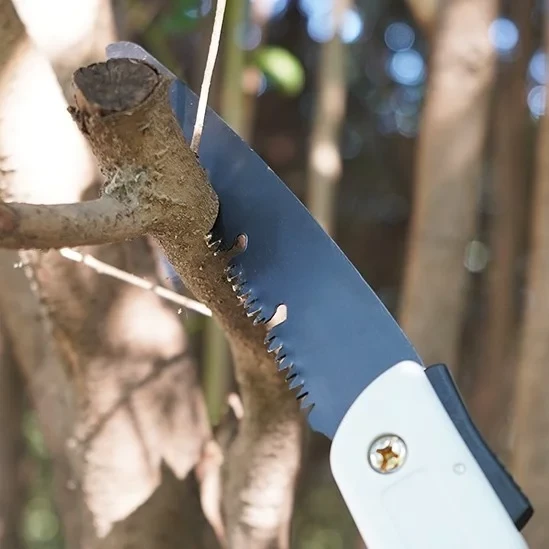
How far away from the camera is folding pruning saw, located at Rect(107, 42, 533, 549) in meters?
0.40

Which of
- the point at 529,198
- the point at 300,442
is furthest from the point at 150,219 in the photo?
the point at 529,198

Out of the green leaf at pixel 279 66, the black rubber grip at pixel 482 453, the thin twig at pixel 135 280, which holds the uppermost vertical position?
the green leaf at pixel 279 66

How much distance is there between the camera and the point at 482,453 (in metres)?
0.40

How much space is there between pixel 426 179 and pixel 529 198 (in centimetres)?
47

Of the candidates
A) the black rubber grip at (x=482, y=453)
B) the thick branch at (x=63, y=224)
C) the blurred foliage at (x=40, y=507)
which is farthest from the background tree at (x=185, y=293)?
the blurred foliage at (x=40, y=507)

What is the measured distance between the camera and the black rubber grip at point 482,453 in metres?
0.39

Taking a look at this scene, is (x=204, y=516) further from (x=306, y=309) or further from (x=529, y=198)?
(x=529, y=198)

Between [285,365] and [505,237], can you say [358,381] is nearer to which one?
[285,365]

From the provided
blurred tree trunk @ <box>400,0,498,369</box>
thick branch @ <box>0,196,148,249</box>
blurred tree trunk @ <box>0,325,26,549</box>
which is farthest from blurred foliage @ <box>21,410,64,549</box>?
thick branch @ <box>0,196,148,249</box>

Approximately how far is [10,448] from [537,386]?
0.70 m

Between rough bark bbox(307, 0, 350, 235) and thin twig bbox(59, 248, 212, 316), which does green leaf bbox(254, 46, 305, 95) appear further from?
thin twig bbox(59, 248, 212, 316)

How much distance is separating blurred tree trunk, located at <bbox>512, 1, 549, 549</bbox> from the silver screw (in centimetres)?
32

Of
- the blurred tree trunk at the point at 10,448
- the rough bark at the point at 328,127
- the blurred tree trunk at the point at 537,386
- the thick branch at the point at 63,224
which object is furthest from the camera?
the blurred tree trunk at the point at 10,448

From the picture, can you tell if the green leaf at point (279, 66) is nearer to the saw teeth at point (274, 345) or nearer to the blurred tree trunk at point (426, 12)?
the blurred tree trunk at point (426, 12)
